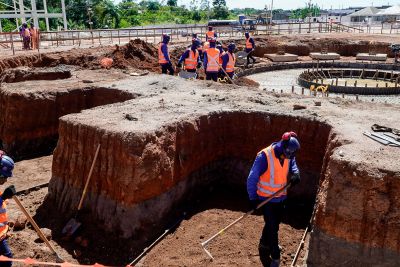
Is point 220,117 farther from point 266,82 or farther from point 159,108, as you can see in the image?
point 266,82

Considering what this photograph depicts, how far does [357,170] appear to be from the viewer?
598 centimetres

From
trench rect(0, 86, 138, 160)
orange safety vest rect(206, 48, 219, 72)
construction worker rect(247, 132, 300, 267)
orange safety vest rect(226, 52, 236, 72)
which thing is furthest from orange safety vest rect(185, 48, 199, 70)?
construction worker rect(247, 132, 300, 267)

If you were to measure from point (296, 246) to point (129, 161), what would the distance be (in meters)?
3.50

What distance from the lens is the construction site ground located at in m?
6.97

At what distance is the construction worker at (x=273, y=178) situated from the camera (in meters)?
5.82

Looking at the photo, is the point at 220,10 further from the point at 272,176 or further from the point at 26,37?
the point at 272,176

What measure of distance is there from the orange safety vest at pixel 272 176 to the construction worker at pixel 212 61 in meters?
8.71

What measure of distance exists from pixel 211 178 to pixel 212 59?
20.1ft

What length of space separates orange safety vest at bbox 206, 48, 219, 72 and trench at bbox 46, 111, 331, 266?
17.4 ft

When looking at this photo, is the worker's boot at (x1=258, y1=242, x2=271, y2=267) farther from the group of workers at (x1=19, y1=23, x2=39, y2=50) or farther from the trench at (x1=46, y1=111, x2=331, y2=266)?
the group of workers at (x1=19, y1=23, x2=39, y2=50)

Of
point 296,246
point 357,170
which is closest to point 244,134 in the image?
point 296,246

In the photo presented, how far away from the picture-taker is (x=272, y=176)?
19.7ft

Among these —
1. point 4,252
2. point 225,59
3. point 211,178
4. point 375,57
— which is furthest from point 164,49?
point 375,57

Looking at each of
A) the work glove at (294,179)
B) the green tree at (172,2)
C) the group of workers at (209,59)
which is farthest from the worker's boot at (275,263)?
the green tree at (172,2)
